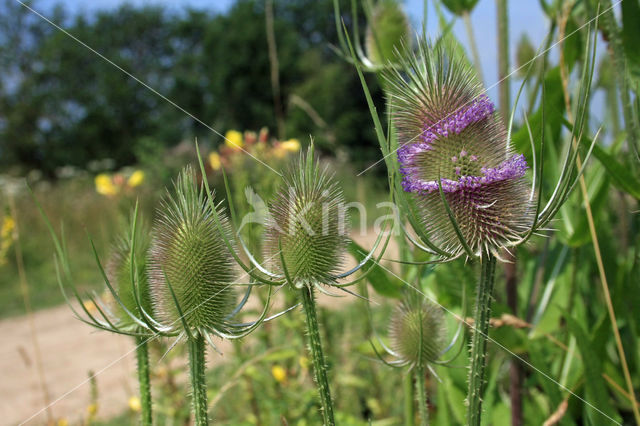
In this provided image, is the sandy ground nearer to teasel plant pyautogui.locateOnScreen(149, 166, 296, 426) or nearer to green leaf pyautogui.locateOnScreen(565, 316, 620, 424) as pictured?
green leaf pyautogui.locateOnScreen(565, 316, 620, 424)

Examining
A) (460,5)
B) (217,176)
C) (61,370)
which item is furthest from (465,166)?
(217,176)

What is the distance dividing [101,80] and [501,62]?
36.2 meters

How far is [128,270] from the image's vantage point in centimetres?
101

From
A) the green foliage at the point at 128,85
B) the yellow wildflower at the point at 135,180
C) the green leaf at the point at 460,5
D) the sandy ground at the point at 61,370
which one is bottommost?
the sandy ground at the point at 61,370

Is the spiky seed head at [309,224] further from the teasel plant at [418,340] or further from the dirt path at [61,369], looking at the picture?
the dirt path at [61,369]

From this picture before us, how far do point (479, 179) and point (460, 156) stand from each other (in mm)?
49

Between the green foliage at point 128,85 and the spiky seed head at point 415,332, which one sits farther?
the green foliage at point 128,85

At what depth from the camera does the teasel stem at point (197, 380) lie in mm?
827

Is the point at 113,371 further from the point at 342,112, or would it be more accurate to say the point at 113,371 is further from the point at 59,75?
the point at 59,75

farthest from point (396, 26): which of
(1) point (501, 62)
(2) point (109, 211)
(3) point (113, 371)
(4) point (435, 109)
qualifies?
(2) point (109, 211)

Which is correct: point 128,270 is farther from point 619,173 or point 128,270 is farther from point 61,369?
point 61,369

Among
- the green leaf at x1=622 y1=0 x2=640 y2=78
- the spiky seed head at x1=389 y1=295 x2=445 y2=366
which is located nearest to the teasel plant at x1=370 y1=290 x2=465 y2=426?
the spiky seed head at x1=389 y1=295 x2=445 y2=366

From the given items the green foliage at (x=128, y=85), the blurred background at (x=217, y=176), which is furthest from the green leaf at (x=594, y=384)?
the green foliage at (x=128, y=85)

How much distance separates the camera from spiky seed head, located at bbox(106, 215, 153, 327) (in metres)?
0.96
